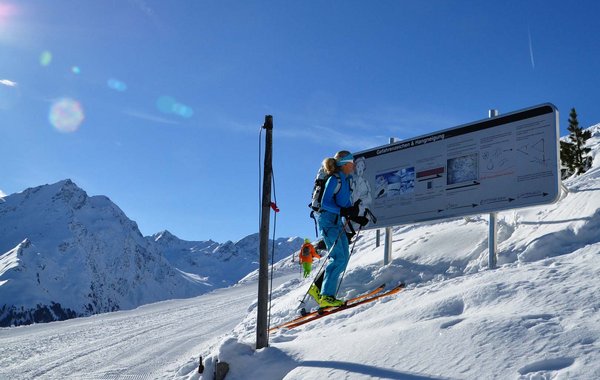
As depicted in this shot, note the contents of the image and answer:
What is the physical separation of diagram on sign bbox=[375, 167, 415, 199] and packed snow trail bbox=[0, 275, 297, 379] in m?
4.68

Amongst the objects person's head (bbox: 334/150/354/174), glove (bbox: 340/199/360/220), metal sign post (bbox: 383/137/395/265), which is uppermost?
person's head (bbox: 334/150/354/174)

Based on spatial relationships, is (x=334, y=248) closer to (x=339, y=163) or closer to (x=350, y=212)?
(x=350, y=212)

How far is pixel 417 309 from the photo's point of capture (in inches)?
235

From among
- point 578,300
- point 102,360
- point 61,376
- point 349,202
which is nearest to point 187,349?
point 102,360

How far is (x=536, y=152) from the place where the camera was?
27.8 feet

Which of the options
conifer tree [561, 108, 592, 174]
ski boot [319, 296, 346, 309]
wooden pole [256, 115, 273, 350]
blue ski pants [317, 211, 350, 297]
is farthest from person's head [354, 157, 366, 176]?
conifer tree [561, 108, 592, 174]

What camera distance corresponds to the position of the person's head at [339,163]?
7.79 meters

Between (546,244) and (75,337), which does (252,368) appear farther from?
(75,337)

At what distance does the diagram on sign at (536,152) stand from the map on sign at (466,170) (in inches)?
0.6

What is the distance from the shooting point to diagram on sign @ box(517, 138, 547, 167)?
27.5ft

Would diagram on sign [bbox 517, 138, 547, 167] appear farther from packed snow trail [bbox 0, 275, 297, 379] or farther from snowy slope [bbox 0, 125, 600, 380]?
packed snow trail [bbox 0, 275, 297, 379]

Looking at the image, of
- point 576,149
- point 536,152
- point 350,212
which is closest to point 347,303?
point 350,212

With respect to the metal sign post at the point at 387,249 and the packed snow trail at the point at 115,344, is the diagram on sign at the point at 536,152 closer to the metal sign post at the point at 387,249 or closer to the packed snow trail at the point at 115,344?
the metal sign post at the point at 387,249

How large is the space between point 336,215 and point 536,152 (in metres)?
3.49
